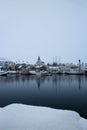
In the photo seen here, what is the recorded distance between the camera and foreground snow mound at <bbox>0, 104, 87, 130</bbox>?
2.90 meters

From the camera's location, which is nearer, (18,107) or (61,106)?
(18,107)

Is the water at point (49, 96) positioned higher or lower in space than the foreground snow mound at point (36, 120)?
lower

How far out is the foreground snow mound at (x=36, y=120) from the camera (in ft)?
9.52

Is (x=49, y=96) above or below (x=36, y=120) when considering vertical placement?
below

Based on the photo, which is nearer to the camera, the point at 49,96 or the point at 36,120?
the point at 36,120

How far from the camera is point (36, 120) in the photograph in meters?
3.08

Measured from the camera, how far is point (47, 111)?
3.56 meters

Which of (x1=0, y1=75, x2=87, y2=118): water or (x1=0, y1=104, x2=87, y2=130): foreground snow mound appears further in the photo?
(x1=0, y1=75, x2=87, y2=118): water

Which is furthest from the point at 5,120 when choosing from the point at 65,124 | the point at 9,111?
the point at 65,124

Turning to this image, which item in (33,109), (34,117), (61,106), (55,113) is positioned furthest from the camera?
(61,106)

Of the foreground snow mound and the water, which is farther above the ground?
the foreground snow mound

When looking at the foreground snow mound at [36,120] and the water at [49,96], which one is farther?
the water at [49,96]

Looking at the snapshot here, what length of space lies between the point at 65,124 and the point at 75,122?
0.29 m

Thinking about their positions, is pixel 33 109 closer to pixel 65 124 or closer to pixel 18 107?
pixel 18 107
